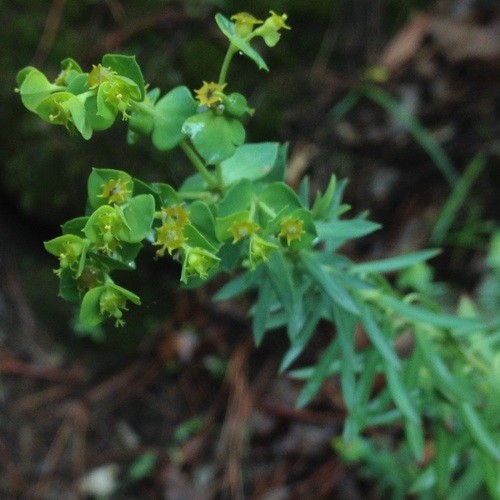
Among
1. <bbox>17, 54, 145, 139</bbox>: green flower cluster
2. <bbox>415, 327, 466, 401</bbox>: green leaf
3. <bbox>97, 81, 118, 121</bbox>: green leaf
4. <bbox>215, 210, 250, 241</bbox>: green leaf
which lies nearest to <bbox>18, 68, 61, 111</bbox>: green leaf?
<bbox>17, 54, 145, 139</bbox>: green flower cluster

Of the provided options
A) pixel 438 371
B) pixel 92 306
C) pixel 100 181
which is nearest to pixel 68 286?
pixel 92 306

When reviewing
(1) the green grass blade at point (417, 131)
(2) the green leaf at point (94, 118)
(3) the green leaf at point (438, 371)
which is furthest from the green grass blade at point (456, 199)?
(2) the green leaf at point (94, 118)

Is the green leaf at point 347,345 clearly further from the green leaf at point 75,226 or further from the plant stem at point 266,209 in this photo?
the green leaf at point 75,226

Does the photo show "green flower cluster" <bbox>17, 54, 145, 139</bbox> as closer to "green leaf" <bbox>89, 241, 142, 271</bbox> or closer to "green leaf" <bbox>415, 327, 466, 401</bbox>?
"green leaf" <bbox>89, 241, 142, 271</bbox>

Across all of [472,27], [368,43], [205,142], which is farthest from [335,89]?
[205,142]

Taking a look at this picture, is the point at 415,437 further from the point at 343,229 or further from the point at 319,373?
the point at 343,229

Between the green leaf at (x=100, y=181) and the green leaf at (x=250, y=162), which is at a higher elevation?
the green leaf at (x=100, y=181)
